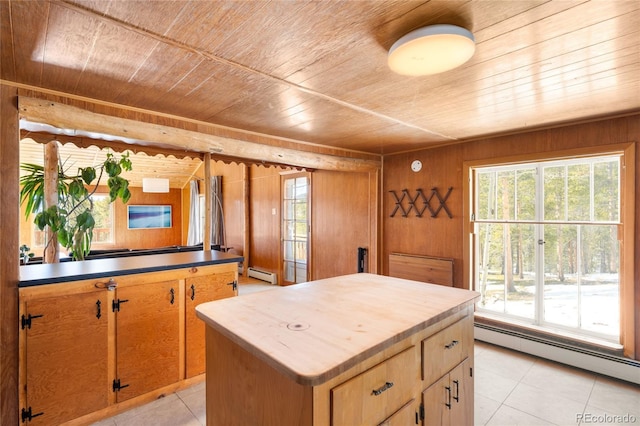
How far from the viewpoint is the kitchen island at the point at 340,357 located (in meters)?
1.01

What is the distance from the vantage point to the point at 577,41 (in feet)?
4.79

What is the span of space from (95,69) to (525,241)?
3927 millimetres

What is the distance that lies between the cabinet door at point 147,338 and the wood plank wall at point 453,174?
2817mm

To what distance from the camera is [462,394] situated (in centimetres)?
166

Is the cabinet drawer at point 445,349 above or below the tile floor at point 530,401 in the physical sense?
above

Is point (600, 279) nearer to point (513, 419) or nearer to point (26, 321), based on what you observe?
point (513, 419)

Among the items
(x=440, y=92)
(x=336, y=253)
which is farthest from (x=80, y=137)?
(x=336, y=253)

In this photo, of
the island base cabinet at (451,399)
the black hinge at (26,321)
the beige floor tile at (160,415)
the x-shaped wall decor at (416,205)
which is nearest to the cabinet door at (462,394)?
the island base cabinet at (451,399)

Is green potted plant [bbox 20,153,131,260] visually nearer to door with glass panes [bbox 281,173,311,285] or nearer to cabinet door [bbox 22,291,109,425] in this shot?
cabinet door [bbox 22,291,109,425]

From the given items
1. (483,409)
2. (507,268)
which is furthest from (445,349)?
(507,268)

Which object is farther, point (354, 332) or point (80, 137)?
point (80, 137)

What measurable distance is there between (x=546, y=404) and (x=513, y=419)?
388 millimetres

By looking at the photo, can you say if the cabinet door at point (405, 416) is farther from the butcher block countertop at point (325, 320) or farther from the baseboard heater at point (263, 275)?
the baseboard heater at point (263, 275)

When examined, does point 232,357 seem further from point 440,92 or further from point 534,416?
point 534,416
